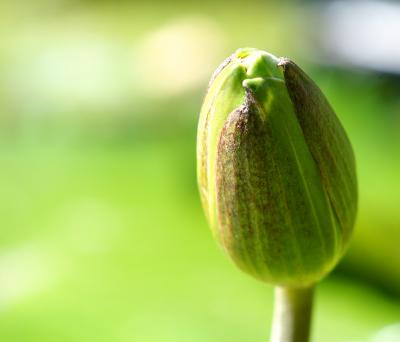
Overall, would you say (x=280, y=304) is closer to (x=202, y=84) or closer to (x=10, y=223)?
(x=10, y=223)

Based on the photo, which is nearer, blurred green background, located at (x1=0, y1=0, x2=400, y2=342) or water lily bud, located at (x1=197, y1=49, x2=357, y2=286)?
water lily bud, located at (x1=197, y1=49, x2=357, y2=286)

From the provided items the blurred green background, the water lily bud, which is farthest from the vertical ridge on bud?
the blurred green background

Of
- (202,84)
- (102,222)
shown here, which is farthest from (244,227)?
(202,84)

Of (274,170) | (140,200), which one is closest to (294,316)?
(274,170)

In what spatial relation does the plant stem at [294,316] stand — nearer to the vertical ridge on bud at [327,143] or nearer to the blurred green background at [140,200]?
the vertical ridge on bud at [327,143]

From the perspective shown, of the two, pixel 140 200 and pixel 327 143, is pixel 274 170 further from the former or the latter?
pixel 140 200

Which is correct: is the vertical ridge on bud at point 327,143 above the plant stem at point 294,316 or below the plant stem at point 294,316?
above

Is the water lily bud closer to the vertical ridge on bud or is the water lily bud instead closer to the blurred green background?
the vertical ridge on bud

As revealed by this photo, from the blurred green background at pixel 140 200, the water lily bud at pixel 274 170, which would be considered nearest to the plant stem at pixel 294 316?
the water lily bud at pixel 274 170
